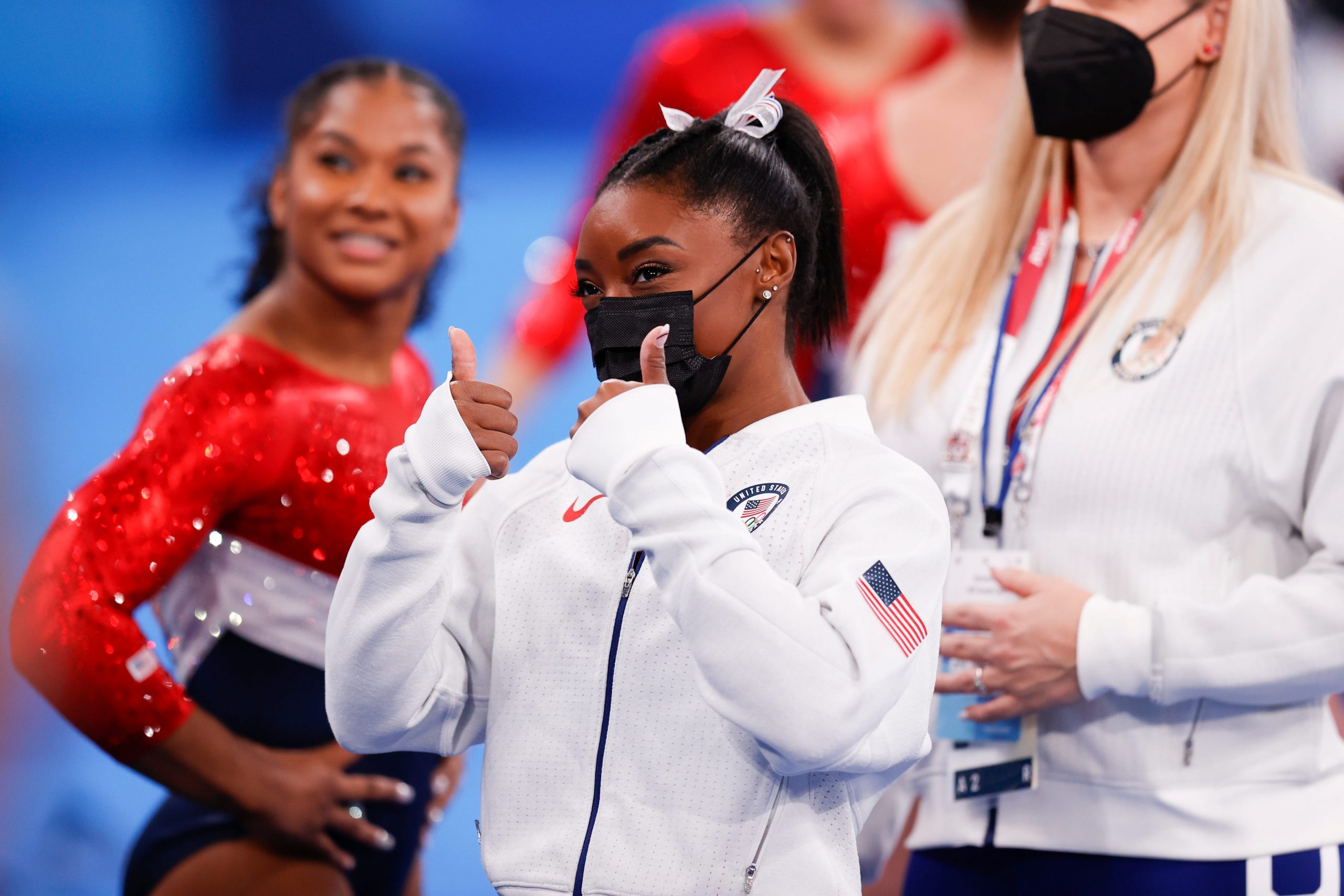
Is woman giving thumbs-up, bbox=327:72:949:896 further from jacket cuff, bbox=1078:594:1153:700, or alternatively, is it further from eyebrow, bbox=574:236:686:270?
jacket cuff, bbox=1078:594:1153:700

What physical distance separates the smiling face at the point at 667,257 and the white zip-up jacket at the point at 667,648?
14cm

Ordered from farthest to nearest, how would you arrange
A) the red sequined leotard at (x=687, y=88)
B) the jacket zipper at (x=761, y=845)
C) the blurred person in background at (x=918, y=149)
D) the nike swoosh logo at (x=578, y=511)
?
the red sequined leotard at (x=687, y=88) < the blurred person in background at (x=918, y=149) < the nike swoosh logo at (x=578, y=511) < the jacket zipper at (x=761, y=845)

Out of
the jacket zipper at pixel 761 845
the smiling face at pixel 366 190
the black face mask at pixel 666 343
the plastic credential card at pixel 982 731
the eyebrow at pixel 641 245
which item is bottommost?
the jacket zipper at pixel 761 845

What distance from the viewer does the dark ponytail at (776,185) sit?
1724 millimetres

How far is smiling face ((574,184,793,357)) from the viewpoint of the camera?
1.67m

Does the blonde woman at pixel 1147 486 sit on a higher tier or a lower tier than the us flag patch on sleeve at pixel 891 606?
higher

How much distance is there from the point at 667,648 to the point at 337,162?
3.92 ft

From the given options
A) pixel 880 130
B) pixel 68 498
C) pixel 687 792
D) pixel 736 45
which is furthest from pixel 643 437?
pixel 736 45

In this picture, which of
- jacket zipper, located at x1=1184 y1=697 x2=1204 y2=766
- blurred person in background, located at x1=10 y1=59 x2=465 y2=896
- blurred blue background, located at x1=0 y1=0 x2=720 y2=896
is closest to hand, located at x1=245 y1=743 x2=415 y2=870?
blurred person in background, located at x1=10 y1=59 x2=465 y2=896

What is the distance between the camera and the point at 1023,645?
204cm

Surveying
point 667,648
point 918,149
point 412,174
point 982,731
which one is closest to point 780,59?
point 918,149

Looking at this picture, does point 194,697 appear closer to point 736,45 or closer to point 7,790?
point 7,790

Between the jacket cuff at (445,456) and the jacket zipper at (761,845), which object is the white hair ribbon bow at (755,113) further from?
the jacket zipper at (761,845)

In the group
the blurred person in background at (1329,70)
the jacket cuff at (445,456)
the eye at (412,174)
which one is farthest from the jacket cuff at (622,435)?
the blurred person in background at (1329,70)
